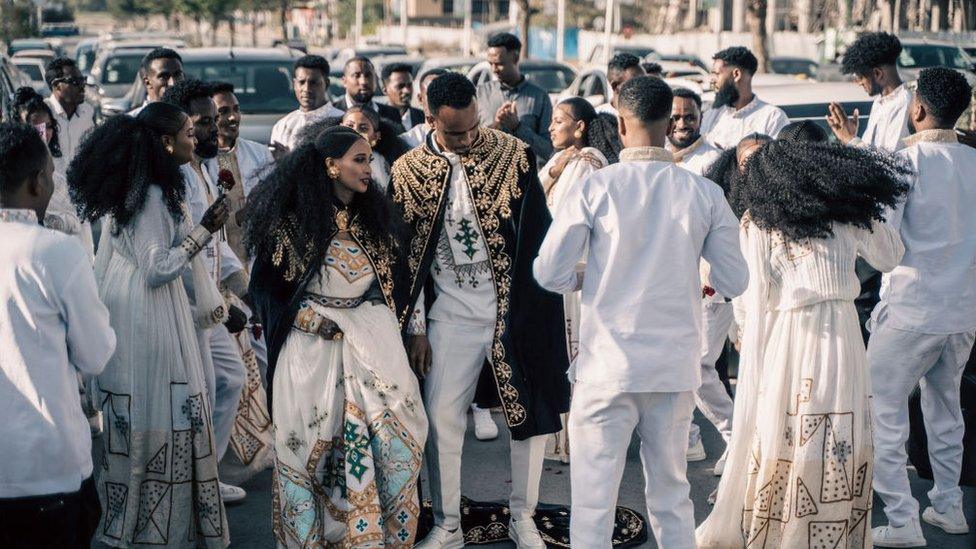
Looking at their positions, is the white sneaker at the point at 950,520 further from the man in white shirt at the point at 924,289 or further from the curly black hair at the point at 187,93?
the curly black hair at the point at 187,93

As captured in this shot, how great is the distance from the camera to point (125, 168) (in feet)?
17.5

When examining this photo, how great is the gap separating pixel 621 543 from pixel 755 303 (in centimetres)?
126

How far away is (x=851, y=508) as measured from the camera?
16.9 feet

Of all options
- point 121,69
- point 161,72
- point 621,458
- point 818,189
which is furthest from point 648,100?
point 121,69

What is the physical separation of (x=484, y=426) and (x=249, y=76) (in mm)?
7945

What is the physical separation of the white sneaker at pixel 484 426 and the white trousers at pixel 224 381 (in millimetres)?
1657

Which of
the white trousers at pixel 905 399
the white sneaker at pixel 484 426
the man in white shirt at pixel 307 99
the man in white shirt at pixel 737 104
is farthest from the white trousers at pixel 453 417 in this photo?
the man in white shirt at pixel 307 99

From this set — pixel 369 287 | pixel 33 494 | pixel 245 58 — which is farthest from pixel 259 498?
pixel 245 58

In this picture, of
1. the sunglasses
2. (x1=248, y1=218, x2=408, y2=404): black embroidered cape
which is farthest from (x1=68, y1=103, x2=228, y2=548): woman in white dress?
the sunglasses

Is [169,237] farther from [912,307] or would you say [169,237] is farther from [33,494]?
[912,307]

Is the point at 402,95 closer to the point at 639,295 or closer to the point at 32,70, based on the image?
the point at 639,295

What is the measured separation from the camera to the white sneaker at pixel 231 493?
6.25 m

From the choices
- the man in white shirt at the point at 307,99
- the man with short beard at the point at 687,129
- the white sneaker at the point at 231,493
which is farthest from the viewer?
the man in white shirt at the point at 307,99

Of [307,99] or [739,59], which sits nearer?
[739,59]
